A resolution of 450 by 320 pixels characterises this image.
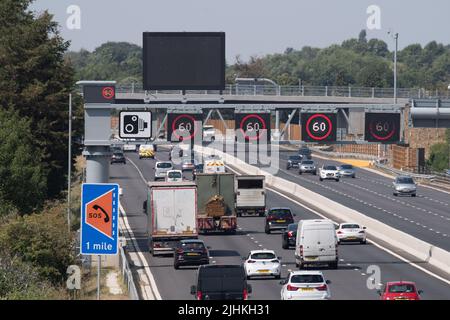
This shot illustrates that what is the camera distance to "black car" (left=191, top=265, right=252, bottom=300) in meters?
31.0

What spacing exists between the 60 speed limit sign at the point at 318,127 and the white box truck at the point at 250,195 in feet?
82.9

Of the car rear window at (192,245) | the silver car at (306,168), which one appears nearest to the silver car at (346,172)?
the silver car at (306,168)

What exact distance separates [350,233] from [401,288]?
26097mm

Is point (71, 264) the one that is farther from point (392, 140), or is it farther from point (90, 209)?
point (90, 209)

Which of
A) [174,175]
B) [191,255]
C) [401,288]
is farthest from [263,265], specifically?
[174,175]

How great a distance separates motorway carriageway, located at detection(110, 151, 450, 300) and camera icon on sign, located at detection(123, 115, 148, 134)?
19.1ft

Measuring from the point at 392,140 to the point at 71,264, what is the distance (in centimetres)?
1449

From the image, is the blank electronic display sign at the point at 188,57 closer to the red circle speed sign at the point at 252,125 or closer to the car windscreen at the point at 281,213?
the red circle speed sign at the point at 252,125

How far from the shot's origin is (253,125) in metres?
47.9

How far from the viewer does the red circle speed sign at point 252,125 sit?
47594mm

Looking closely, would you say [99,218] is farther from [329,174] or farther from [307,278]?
[329,174]

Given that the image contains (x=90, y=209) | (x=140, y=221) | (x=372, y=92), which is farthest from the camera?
(x=372, y=92)

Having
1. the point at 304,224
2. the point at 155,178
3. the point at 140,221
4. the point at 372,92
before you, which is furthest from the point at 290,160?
the point at 304,224
